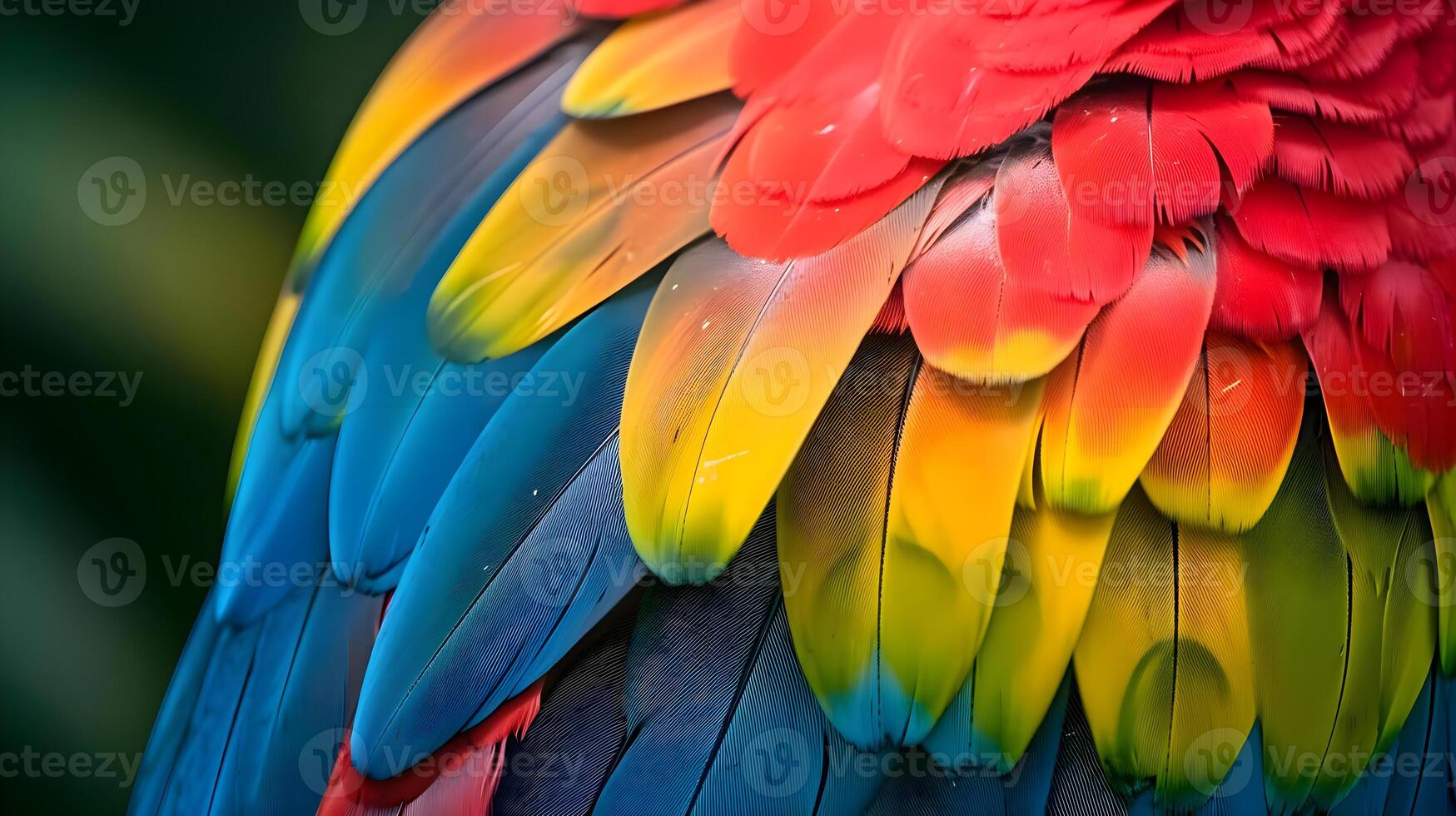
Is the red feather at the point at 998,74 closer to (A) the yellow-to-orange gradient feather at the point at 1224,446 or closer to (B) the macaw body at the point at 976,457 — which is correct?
(B) the macaw body at the point at 976,457

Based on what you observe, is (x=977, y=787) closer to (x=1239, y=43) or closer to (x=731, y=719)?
(x=731, y=719)

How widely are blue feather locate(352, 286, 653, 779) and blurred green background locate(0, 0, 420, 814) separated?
0.24 metres

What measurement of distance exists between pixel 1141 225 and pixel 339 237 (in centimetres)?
45

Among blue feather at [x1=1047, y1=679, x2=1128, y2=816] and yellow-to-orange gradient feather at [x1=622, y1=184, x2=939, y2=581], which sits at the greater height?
yellow-to-orange gradient feather at [x1=622, y1=184, x2=939, y2=581]

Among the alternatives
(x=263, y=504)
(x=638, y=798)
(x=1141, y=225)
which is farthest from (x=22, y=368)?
(x=1141, y=225)

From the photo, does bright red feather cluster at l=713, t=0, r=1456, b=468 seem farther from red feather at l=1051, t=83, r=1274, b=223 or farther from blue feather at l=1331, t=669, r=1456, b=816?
blue feather at l=1331, t=669, r=1456, b=816

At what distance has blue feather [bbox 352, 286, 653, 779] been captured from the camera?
0.45 metres

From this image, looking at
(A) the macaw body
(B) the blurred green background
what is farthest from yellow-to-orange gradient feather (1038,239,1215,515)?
(B) the blurred green background

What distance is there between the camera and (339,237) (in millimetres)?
581

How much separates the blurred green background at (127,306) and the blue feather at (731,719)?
1.16ft

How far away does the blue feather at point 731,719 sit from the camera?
437 millimetres

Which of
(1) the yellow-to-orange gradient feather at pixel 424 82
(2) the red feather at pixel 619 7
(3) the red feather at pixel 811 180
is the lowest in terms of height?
(3) the red feather at pixel 811 180

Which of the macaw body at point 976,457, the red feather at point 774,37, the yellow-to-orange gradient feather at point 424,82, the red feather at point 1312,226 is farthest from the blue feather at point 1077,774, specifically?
the yellow-to-orange gradient feather at point 424,82

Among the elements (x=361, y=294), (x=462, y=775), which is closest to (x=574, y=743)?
(x=462, y=775)
